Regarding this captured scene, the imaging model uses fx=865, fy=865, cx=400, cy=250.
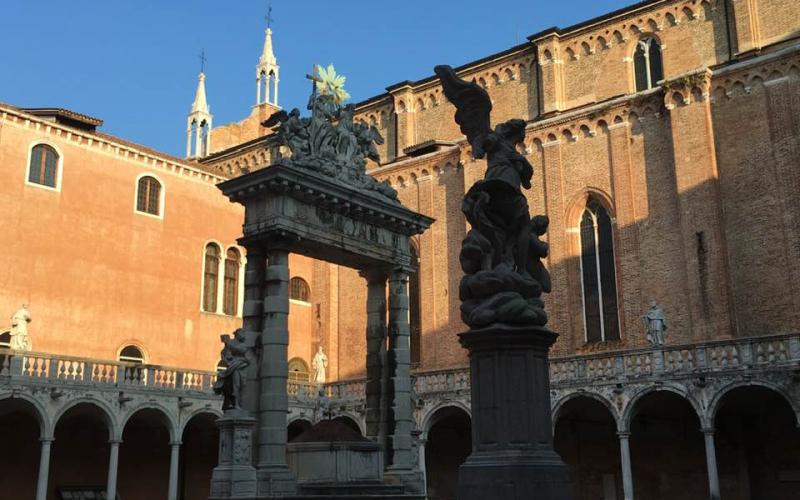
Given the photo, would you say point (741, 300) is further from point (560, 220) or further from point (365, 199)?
point (365, 199)

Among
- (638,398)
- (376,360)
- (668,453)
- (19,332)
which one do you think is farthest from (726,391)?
(19,332)

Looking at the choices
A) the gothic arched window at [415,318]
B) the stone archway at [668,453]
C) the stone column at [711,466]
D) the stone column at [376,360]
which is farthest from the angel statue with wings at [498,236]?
the gothic arched window at [415,318]

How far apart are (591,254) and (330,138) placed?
14081 mm

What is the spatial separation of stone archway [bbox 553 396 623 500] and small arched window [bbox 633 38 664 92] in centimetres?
1206

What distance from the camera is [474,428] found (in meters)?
8.41

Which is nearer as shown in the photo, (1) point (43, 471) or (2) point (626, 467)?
(1) point (43, 471)

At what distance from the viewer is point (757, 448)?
2675 centimetres

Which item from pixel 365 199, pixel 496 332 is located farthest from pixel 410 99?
pixel 496 332

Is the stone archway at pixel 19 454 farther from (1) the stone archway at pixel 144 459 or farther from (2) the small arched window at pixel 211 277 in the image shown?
(2) the small arched window at pixel 211 277

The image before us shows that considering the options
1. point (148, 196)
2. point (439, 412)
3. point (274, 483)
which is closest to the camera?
point (274, 483)

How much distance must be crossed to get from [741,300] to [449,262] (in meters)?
11.3

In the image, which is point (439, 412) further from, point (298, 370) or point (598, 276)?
point (298, 370)

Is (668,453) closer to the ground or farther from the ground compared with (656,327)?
closer to the ground

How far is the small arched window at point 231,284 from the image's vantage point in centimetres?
3481
